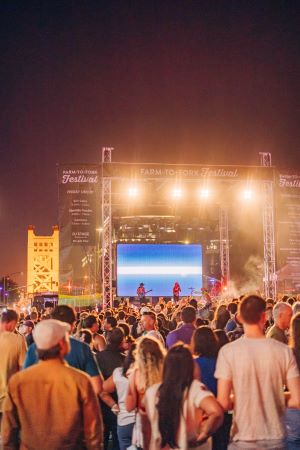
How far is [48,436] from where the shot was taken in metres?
3.39

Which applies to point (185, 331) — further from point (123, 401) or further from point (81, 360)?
point (81, 360)

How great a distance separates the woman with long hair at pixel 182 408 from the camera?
344 centimetres

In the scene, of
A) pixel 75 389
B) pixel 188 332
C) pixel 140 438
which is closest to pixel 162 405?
pixel 75 389

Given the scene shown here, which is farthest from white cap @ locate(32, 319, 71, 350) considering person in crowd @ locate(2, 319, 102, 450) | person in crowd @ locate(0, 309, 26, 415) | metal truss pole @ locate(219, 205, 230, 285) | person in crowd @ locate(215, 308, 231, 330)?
metal truss pole @ locate(219, 205, 230, 285)

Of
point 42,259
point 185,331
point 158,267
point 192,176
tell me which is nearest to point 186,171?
point 192,176

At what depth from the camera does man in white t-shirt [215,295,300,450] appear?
371cm

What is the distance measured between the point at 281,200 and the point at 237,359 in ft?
58.8

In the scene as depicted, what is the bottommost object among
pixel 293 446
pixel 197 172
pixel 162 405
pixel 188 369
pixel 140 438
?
pixel 293 446

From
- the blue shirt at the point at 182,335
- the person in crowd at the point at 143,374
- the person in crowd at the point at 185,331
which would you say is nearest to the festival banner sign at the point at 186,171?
the person in crowd at the point at 185,331

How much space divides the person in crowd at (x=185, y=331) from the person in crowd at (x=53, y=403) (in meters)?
3.47

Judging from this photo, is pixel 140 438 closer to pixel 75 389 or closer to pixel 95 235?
pixel 75 389

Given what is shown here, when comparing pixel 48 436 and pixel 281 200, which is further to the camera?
pixel 281 200

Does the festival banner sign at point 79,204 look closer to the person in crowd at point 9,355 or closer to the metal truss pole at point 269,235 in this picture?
the metal truss pole at point 269,235

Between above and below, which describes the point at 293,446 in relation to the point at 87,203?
below
